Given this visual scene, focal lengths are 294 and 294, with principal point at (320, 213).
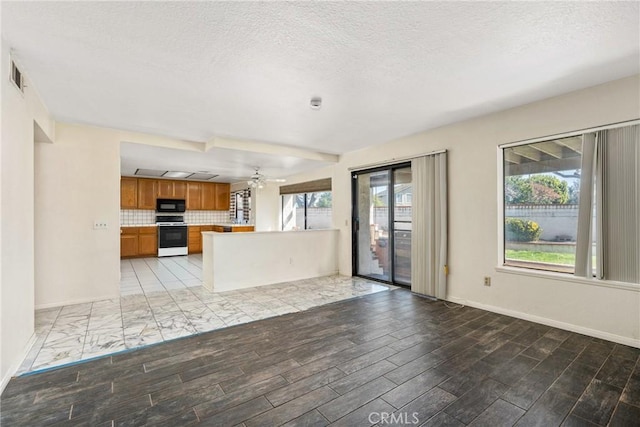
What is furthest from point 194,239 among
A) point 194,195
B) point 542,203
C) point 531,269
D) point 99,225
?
point 542,203

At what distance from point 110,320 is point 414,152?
4.39 meters

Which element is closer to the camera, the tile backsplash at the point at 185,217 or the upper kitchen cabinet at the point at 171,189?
the tile backsplash at the point at 185,217

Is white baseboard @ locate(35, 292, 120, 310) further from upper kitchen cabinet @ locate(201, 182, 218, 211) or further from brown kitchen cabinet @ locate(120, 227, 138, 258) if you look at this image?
upper kitchen cabinet @ locate(201, 182, 218, 211)

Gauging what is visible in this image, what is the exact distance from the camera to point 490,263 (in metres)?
3.54

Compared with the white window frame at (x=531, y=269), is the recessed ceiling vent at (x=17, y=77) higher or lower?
higher

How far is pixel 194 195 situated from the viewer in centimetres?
893

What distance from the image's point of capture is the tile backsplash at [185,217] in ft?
26.6

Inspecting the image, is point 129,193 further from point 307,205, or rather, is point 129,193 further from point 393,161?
point 393,161

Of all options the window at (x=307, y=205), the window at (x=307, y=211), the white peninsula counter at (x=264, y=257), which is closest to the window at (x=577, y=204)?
the white peninsula counter at (x=264, y=257)

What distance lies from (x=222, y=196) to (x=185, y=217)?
50.2 inches

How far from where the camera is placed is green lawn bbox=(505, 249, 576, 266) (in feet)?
10.0

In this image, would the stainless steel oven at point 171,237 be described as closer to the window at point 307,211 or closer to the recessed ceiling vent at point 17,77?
the window at point 307,211

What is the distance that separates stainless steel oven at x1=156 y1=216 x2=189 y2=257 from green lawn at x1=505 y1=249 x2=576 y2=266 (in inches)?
305

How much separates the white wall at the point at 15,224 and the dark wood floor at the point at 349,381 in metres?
0.39
